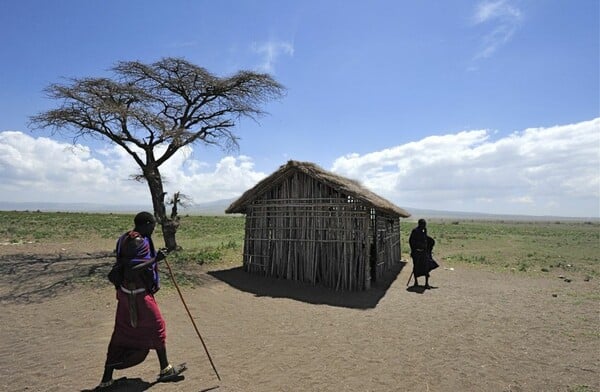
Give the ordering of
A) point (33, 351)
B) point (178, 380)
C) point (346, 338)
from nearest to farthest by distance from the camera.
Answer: point (178, 380), point (33, 351), point (346, 338)

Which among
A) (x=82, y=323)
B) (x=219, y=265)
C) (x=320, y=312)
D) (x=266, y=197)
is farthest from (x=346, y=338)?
(x=219, y=265)

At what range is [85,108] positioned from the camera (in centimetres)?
1403

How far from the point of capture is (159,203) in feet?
49.2

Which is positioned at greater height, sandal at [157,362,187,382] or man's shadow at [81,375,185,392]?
sandal at [157,362,187,382]

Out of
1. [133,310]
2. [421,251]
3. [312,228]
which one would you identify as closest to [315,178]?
[312,228]

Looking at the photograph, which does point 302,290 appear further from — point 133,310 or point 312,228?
point 133,310

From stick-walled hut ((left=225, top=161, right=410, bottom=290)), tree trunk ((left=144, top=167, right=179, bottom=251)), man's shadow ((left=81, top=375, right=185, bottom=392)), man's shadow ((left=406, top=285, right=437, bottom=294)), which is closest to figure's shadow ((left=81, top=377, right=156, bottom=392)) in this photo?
man's shadow ((left=81, top=375, right=185, bottom=392))

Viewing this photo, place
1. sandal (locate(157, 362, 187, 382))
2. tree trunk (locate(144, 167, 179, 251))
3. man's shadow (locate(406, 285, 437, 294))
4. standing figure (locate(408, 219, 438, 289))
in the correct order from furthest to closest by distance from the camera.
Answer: tree trunk (locate(144, 167, 179, 251)) → standing figure (locate(408, 219, 438, 289)) → man's shadow (locate(406, 285, 437, 294)) → sandal (locate(157, 362, 187, 382))

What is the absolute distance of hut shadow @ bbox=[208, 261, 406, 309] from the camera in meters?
9.45

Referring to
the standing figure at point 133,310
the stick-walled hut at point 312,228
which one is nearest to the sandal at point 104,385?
the standing figure at point 133,310

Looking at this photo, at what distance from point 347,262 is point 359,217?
47.7 inches

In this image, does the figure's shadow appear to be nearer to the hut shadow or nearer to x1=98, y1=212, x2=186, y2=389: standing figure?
x1=98, y1=212, x2=186, y2=389: standing figure

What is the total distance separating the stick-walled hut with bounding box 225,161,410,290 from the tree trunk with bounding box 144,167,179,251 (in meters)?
3.51

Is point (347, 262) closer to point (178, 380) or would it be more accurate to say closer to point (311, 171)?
point (311, 171)
